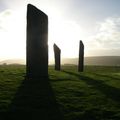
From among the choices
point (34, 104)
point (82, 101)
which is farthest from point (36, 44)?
point (34, 104)

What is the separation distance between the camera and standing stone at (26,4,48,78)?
15367 mm

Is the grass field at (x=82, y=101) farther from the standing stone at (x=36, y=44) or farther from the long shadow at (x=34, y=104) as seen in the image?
the standing stone at (x=36, y=44)

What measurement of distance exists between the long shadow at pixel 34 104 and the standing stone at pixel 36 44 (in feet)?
8.61

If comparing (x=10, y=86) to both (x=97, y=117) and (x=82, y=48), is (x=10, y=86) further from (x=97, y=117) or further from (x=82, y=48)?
(x=82, y=48)

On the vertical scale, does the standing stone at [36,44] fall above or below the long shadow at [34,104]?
above

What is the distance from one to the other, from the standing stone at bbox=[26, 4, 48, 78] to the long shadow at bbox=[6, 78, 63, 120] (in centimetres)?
262

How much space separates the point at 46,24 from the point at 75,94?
603cm

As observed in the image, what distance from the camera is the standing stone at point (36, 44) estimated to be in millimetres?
15367

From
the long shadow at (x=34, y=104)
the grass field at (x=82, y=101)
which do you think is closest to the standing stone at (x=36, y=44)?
the grass field at (x=82, y=101)

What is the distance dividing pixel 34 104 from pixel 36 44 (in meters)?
6.69

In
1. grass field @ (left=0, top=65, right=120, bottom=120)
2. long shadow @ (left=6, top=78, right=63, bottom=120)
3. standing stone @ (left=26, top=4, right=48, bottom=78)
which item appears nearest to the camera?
long shadow @ (left=6, top=78, right=63, bottom=120)

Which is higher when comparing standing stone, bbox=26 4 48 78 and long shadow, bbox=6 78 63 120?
standing stone, bbox=26 4 48 78

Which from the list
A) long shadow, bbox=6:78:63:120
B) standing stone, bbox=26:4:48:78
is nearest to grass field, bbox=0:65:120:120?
long shadow, bbox=6:78:63:120

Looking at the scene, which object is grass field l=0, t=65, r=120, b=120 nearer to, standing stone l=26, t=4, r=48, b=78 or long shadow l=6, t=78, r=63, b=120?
long shadow l=6, t=78, r=63, b=120
